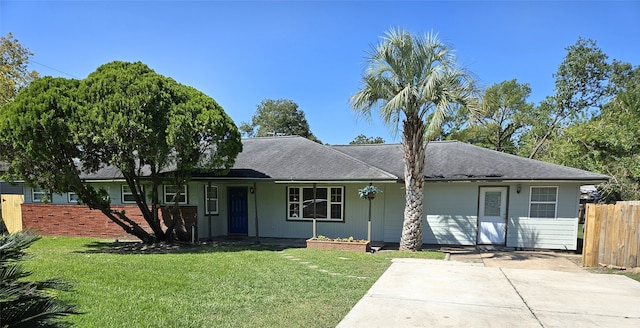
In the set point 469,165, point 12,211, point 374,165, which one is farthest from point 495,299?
point 12,211

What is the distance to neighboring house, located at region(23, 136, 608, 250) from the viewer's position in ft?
37.7

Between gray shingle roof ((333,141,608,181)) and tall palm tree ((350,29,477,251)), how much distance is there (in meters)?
1.75

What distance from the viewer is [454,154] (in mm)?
13797

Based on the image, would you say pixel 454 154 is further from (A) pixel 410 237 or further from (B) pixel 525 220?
(A) pixel 410 237

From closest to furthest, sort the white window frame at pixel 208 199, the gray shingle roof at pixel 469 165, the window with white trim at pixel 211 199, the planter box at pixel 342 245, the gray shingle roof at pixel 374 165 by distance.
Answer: the planter box at pixel 342 245, the gray shingle roof at pixel 469 165, the gray shingle roof at pixel 374 165, the window with white trim at pixel 211 199, the white window frame at pixel 208 199

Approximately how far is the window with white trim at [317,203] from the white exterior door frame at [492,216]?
4.79m

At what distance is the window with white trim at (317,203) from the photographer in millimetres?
13375

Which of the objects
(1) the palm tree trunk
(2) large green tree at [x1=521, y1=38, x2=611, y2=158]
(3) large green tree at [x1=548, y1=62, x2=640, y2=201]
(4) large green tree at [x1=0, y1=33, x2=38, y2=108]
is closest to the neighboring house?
(1) the palm tree trunk

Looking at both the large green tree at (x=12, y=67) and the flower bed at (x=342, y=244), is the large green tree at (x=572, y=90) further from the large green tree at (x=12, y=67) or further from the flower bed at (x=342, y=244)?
the large green tree at (x=12, y=67)

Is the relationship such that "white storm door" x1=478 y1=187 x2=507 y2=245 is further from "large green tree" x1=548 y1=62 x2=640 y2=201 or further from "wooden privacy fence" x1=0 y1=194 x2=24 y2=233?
"wooden privacy fence" x1=0 y1=194 x2=24 y2=233

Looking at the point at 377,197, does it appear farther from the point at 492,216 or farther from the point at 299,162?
the point at 492,216

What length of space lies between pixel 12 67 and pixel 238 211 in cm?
2086

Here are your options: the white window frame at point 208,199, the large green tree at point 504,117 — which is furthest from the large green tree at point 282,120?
the white window frame at point 208,199

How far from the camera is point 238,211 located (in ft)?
47.3
